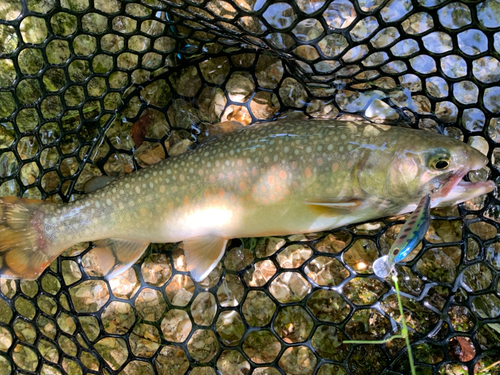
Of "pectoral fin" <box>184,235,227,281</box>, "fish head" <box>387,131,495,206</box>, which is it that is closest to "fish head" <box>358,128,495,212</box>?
"fish head" <box>387,131,495,206</box>

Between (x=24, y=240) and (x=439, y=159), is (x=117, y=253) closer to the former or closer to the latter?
(x=24, y=240)

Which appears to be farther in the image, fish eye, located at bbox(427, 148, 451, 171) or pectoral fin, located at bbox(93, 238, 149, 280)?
pectoral fin, located at bbox(93, 238, 149, 280)

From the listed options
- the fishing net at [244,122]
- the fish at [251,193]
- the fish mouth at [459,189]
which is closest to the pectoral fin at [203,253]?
the fish at [251,193]

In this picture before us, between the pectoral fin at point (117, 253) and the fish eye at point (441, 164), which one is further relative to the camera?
the pectoral fin at point (117, 253)

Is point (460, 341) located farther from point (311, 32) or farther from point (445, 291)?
point (311, 32)

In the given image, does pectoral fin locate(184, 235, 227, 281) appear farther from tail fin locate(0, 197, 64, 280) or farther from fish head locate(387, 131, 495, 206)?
fish head locate(387, 131, 495, 206)

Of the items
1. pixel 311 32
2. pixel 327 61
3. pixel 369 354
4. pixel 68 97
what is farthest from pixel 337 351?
pixel 68 97

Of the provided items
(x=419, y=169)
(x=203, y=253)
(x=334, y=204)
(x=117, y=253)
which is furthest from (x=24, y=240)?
(x=419, y=169)

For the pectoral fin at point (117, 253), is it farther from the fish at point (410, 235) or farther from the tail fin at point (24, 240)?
the fish at point (410, 235)
